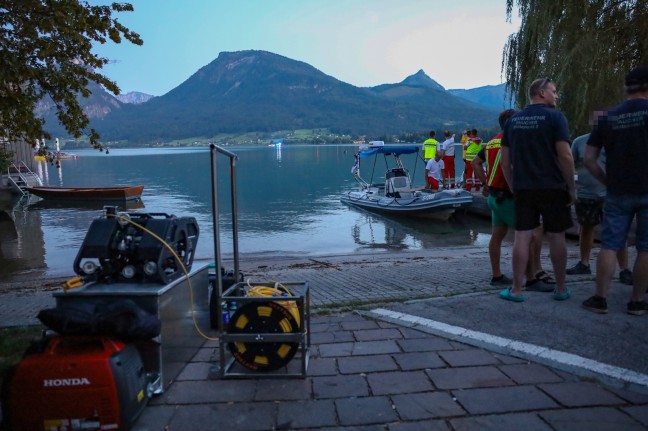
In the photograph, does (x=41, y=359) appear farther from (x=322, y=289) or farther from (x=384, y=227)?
(x=384, y=227)

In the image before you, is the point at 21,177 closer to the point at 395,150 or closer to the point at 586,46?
the point at 395,150

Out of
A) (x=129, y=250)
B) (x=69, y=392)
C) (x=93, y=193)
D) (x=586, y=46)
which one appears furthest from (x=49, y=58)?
(x=93, y=193)

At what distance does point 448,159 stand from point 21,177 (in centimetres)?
2851

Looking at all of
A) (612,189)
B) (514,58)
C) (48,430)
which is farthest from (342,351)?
(514,58)

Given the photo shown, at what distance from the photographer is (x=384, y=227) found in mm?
21203

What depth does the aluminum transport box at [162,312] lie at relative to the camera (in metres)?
3.00

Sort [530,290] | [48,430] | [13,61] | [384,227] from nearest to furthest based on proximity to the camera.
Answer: [48,430], [530,290], [13,61], [384,227]

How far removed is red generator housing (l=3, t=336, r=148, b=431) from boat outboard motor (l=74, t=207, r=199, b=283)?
74 centimetres

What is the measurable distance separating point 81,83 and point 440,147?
17607 mm

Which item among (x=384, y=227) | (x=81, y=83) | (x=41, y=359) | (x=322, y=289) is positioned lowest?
(x=384, y=227)

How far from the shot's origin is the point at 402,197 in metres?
22.8

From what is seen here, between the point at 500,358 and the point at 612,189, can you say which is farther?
the point at 612,189

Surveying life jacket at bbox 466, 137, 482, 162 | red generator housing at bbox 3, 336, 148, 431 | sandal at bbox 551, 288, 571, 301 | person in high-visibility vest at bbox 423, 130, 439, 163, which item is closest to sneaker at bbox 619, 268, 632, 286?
sandal at bbox 551, 288, 571, 301

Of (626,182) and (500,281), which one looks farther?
(500,281)
